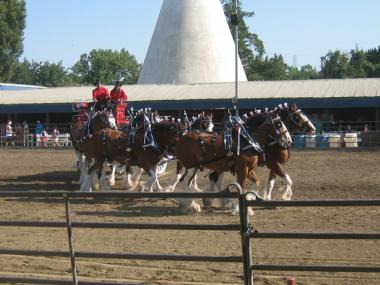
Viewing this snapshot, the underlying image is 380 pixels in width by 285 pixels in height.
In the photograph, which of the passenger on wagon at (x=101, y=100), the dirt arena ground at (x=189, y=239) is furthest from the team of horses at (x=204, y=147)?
the passenger on wagon at (x=101, y=100)

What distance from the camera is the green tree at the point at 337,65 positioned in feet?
254

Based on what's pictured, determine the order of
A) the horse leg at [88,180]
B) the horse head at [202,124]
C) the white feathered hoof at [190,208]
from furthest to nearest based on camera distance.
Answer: the horse head at [202,124] < the horse leg at [88,180] < the white feathered hoof at [190,208]

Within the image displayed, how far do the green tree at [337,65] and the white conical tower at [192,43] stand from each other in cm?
3223

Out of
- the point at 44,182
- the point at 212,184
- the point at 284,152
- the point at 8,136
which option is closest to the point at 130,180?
the point at 44,182

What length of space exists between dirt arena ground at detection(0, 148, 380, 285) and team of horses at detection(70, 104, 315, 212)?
833 millimetres

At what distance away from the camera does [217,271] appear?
7672 mm

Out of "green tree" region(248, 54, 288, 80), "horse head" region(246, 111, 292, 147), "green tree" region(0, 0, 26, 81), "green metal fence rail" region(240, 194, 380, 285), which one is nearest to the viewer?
"green metal fence rail" region(240, 194, 380, 285)

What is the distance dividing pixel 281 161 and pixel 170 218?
266 cm

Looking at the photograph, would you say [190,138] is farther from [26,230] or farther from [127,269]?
[127,269]

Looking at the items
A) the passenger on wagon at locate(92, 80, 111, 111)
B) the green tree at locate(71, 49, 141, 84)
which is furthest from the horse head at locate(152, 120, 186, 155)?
the green tree at locate(71, 49, 141, 84)

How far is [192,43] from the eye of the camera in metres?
48.3

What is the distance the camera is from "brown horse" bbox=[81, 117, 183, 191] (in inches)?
563

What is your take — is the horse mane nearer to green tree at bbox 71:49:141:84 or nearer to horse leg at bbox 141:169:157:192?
horse leg at bbox 141:169:157:192

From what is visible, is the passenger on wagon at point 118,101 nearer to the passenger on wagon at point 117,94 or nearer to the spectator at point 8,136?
the passenger on wagon at point 117,94
